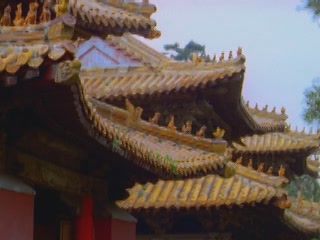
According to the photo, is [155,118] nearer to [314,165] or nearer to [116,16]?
[116,16]

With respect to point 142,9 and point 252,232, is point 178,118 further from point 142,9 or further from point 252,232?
point 142,9

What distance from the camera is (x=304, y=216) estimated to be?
2355 cm

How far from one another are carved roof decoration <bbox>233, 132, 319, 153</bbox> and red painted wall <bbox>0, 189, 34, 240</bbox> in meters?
16.2

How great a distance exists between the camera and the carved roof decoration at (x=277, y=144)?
26250 millimetres

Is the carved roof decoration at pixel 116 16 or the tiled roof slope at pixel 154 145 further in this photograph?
the carved roof decoration at pixel 116 16

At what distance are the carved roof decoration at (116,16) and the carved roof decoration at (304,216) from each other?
6.29 metres

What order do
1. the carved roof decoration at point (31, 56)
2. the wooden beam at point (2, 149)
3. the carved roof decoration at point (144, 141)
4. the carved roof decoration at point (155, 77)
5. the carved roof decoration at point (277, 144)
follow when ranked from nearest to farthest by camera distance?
the carved roof decoration at point (31, 56) → the carved roof decoration at point (144, 141) → the wooden beam at point (2, 149) → the carved roof decoration at point (155, 77) → the carved roof decoration at point (277, 144)

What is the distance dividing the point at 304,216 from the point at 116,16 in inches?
447

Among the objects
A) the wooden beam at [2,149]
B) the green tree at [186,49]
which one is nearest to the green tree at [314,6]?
the wooden beam at [2,149]

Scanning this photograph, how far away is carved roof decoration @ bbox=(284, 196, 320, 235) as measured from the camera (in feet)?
66.3

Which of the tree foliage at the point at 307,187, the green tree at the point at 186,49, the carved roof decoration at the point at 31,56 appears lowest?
the tree foliage at the point at 307,187

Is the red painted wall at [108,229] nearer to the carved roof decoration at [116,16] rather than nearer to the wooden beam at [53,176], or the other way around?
the wooden beam at [53,176]

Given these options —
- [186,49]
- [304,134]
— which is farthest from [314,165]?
[186,49]

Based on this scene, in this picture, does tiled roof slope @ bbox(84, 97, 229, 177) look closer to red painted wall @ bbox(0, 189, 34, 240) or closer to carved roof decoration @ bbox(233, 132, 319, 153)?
red painted wall @ bbox(0, 189, 34, 240)
